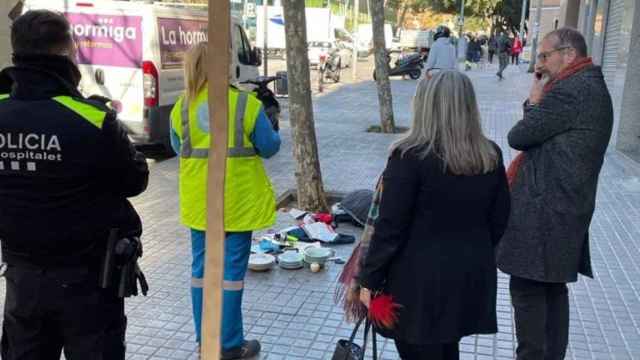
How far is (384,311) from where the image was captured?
8.17 feet

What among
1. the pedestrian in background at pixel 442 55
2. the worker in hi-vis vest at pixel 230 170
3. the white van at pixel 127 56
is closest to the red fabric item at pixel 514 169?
the worker in hi-vis vest at pixel 230 170

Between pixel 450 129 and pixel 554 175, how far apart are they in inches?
31.0

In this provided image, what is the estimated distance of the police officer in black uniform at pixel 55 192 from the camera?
7.04 ft

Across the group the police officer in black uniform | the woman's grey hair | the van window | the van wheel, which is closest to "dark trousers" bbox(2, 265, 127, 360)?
the police officer in black uniform

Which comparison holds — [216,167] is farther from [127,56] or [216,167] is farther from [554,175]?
[127,56]

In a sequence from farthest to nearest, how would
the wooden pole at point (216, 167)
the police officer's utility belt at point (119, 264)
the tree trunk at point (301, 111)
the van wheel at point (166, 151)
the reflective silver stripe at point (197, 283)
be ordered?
the van wheel at point (166, 151) < the tree trunk at point (301, 111) < the reflective silver stripe at point (197, 283) < the police officer's utility belt at point (119, 264) < the wooden pole at point (216, 167)

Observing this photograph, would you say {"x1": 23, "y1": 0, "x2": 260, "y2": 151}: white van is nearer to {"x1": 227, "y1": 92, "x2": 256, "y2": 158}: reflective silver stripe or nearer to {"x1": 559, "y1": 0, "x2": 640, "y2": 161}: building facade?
{"x1": 227, "y1": 92, "x2": 256, "y2": 158}: reflective silver stripe

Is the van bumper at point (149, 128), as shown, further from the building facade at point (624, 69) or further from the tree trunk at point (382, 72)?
the building facade at point (624, 69)

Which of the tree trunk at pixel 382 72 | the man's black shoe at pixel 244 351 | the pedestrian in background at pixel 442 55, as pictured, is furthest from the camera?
the pedestrian in background at pixel 442 55

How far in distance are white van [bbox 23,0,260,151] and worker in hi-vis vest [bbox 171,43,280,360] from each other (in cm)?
572

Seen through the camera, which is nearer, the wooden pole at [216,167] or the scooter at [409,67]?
the wooden pole at [216,167]

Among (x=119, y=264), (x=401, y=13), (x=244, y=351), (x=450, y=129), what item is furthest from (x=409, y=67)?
(x=401, y=13)

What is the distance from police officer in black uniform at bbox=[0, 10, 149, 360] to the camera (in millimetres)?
2145

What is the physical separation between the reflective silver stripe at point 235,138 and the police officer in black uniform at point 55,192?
1.07 m
